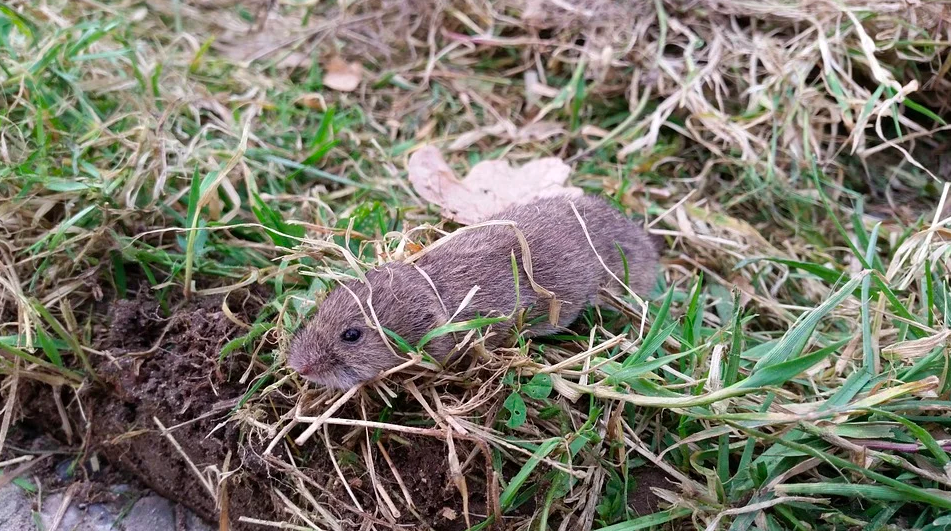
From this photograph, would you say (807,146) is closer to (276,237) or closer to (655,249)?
(655,249)

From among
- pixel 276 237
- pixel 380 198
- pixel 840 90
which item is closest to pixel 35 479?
pixel 276 237

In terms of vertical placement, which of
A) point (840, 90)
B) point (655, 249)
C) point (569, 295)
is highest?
point (840, 90)

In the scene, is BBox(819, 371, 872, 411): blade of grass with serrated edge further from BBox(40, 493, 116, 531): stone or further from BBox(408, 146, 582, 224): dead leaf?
BBox(40, 493, 116, 531): stone

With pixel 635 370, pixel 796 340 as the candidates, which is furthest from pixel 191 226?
pixel 796 340

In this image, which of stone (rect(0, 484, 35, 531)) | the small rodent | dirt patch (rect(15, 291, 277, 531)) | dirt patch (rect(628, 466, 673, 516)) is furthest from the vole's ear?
stone (rect(0, 484, 35, 531))

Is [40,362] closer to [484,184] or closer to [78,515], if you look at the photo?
[78,515]

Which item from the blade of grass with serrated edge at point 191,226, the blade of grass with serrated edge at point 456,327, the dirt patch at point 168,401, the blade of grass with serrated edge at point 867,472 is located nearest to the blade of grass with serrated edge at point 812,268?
the blade of grass with serrated edge at point 867,472
